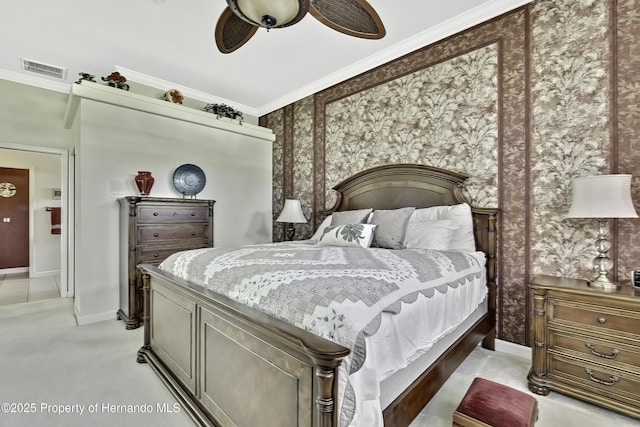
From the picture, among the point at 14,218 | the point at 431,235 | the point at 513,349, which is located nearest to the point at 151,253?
the point at 431,235

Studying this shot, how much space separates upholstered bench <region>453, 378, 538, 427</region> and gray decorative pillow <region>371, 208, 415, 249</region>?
4.49 ft

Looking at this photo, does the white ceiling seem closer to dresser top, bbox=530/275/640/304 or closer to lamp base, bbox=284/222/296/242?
lamp base, bbox=284/222/296/242

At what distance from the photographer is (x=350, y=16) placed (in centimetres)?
188

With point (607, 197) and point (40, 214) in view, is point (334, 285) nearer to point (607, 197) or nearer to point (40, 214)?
point (607, 197)

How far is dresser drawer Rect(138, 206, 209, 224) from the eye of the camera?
326 centimetres

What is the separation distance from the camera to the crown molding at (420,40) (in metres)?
2.62

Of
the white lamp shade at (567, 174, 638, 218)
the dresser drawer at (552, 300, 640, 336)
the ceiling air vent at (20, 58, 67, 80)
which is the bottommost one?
the dresser drawer at (552, 300, 640, 336)

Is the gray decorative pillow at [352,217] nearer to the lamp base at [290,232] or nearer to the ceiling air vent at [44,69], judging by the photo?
the lamp base at [290,232]

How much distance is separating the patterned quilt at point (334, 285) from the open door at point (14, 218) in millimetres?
6170

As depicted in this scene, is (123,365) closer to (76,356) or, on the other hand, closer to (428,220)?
(76,356)

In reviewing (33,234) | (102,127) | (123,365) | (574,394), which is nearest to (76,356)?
(123,365)

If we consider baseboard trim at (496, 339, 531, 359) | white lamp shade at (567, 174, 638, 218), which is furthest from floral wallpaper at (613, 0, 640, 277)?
baseboard trim at (496, 339, 531, 359)

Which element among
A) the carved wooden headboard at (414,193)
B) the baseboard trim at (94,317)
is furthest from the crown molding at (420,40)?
the baseboard trim at (94,317)

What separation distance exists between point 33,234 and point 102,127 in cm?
409
